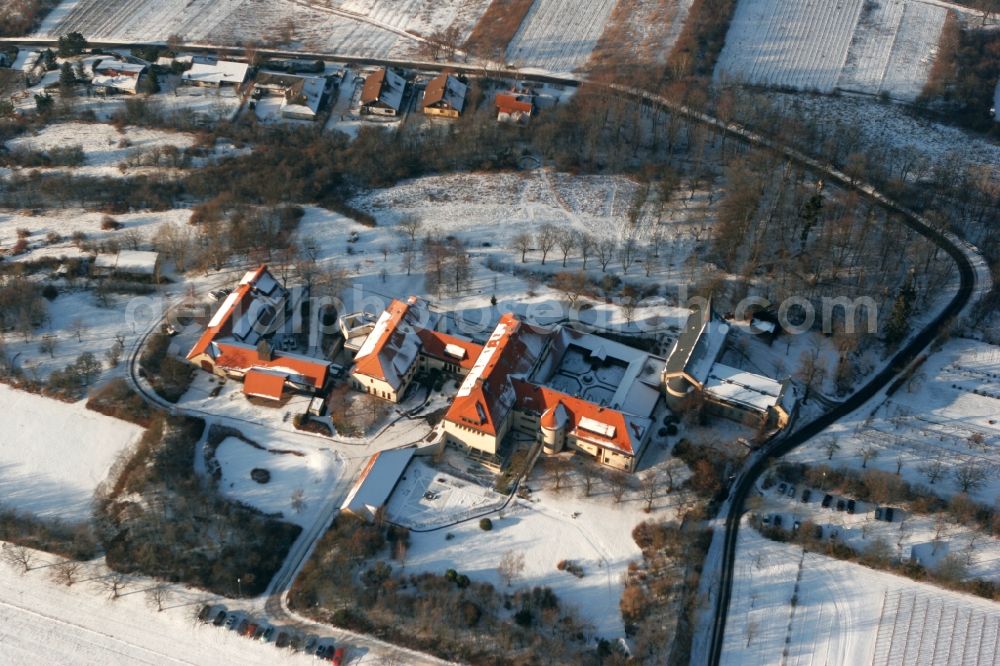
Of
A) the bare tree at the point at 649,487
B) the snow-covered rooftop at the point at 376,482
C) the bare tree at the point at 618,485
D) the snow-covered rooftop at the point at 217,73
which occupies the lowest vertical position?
the snow-covered rooftop at the point at 376,482

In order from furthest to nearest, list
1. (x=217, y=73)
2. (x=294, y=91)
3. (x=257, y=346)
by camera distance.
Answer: (x=217, y=73), (x=294, y=91), (x=257, y=346)

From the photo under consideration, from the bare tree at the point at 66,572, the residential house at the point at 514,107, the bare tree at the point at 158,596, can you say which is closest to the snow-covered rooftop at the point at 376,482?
the bare tree at the point at 158,596

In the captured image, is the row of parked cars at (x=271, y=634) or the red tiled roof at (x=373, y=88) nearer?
the row of parked cars at (x=271, y=634)

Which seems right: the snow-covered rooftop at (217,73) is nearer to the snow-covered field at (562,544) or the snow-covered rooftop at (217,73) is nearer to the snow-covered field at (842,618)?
the snow-covered field at (562,544)

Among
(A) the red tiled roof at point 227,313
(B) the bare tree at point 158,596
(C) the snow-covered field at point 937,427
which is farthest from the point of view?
(A) the red tiled roof at point 227,313

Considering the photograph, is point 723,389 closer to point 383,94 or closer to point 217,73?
point 383,94

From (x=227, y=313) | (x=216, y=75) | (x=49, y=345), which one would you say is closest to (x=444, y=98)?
(x=216, y=75)

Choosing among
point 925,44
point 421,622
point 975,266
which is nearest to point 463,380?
point 421,622
